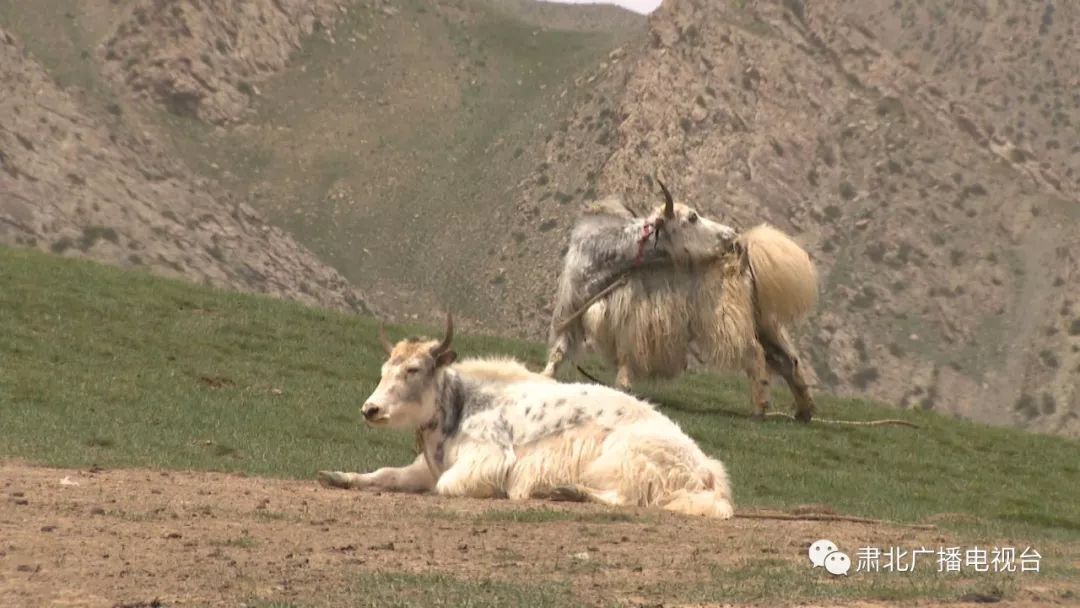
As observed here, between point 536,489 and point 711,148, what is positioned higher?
point 711,148

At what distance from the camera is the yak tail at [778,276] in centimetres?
2488

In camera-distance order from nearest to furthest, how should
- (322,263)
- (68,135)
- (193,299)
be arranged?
(193,299) → (68,135) → (322,263)

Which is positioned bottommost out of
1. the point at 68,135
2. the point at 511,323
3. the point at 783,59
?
the point at 511,323

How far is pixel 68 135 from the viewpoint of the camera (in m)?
61.4

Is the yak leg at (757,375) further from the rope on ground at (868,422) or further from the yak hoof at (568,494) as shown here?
the yak hoof at (568,494)

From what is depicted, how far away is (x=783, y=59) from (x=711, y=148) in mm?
7104

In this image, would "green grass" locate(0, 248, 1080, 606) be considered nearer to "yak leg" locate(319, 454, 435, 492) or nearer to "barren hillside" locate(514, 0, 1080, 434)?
"yak leg" locate(319, 454, 435, 492)

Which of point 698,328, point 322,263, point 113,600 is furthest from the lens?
point 322,263

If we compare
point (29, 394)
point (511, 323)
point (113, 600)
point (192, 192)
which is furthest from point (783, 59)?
point (113, 600)

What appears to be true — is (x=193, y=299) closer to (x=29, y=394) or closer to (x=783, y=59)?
(x=29, y=394)

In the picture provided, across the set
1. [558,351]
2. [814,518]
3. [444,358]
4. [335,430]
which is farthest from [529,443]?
[558,351]

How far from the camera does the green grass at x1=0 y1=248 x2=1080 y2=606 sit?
38.2ft

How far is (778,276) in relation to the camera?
979 inches

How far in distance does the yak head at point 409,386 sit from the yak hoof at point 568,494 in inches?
52.6
